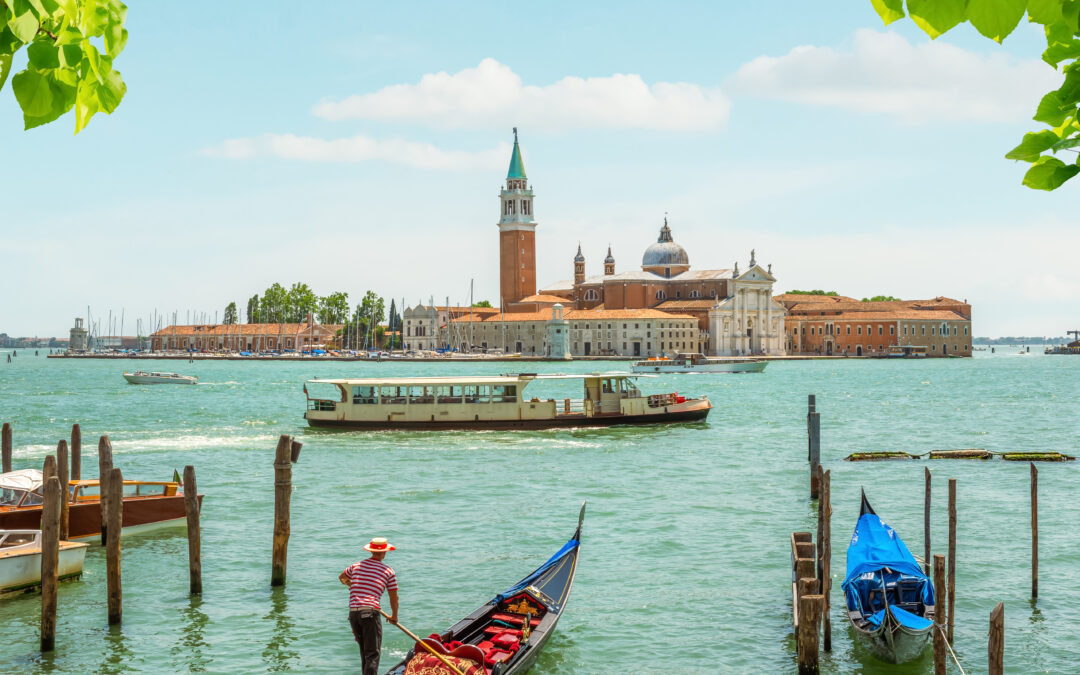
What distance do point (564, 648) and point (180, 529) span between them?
8.57 meters

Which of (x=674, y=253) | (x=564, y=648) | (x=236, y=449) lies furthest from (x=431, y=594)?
(x=674, y=253)

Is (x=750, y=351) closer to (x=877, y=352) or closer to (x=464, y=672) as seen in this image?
(x=877, y=352)

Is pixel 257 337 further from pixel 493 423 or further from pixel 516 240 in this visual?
pixel 493 423

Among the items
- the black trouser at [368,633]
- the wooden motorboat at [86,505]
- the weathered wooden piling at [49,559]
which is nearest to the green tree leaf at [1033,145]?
the black trouser at [368,633]

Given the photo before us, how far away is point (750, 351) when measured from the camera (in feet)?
370

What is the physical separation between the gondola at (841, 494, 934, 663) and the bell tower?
112 metres

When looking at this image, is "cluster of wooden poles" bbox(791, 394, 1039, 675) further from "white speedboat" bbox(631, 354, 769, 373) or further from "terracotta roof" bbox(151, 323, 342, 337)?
"terracotta roof" bbox(151, 323, 342, 337)

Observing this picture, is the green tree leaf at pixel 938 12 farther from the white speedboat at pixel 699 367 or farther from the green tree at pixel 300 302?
the green tree at pixel 300 302

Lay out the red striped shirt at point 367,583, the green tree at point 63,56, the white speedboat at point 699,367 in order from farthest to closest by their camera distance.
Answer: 1. the white speedboat at point 699,367
2. the red striped shirt at point 367,583
3. the green tree at point 63,56

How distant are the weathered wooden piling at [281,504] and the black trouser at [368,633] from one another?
11.8 feet

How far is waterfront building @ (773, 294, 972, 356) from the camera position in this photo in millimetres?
117812

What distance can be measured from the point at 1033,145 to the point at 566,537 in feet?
49.8

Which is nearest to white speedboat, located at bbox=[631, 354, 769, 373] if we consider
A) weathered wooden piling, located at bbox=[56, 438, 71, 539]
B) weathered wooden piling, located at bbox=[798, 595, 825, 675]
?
weathered wooden piling, located at bbox=[56, 438, 71, 539]

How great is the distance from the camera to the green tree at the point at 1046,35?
153cm
